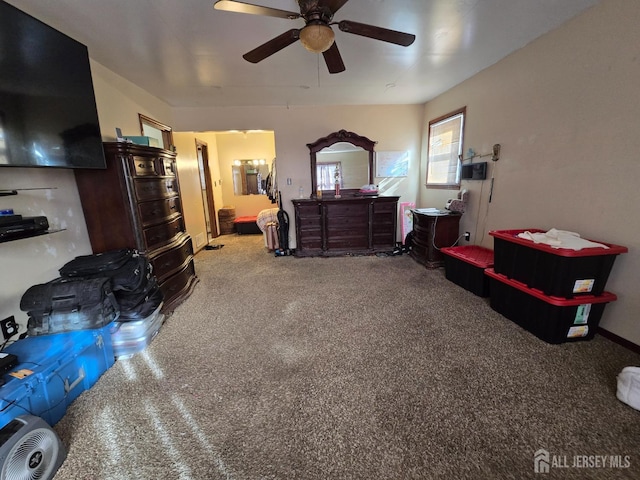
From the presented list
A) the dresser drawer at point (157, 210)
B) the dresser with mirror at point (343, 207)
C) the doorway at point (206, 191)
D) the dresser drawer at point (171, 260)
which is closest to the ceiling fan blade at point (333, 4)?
the dresser drawer at point (157, 210)

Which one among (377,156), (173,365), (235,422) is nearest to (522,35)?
(377,156)

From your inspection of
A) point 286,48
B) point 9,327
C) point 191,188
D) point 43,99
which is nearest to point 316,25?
point 286,48

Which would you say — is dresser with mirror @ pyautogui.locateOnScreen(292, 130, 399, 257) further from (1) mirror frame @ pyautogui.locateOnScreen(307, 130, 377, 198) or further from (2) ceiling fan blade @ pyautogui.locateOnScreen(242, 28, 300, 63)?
(2) ceiling fan blade @ pyautogui.locateOnScreen(242, 28, 300, 63)

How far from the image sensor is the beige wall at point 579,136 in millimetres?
1792

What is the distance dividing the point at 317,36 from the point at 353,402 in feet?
7.19

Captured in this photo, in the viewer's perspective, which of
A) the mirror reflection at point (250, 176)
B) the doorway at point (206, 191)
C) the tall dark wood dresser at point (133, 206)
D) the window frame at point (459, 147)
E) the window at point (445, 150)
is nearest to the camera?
the tall dark wood dresser at point (133, 206)

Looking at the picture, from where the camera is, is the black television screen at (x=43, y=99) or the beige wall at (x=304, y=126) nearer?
the black television screen at (x=43, y=99)

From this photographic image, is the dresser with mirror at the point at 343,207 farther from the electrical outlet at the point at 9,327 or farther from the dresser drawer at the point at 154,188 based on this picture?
the electrical outlet at the point at 9,327

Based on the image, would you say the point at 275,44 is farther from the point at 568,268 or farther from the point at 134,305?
the point at 568,268

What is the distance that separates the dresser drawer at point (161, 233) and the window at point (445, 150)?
365cm

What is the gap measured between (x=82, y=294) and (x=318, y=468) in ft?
5.93

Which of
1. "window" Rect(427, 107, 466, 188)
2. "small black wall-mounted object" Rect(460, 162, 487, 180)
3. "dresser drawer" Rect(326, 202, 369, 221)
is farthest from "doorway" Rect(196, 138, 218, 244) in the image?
"small black wall-mounted object" Rect(460, 162, 487, 180)

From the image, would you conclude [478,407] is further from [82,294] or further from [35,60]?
[35,60]

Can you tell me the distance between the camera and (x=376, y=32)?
1.70 metres
